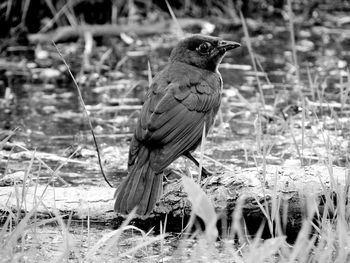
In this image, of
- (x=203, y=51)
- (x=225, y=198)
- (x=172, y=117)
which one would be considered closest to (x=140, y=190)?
(x=225, y=198)

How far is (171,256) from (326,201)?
0.85m

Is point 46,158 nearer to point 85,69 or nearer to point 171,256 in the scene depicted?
point 171,256

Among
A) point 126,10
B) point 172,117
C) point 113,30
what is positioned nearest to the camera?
point 172,117

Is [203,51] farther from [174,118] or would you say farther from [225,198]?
[225,198]

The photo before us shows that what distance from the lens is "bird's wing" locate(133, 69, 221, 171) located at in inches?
186

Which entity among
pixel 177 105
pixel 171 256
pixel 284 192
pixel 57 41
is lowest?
pixel 171 256

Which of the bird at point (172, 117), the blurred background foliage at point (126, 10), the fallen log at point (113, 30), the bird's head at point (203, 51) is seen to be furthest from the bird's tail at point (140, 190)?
the fallen log at point (113, 30)

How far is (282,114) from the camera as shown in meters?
6.71

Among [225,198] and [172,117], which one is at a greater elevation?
[172,117]

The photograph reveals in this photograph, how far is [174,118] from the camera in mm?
4891

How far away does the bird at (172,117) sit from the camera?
4.41m

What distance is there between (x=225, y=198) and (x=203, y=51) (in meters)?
1.77

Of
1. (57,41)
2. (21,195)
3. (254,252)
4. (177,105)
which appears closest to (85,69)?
(57,41)

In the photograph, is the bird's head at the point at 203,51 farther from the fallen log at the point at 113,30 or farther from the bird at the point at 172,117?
the fallen log at the point at 113,30
